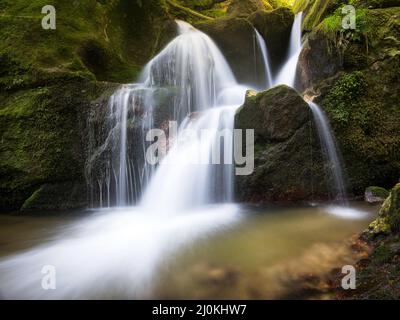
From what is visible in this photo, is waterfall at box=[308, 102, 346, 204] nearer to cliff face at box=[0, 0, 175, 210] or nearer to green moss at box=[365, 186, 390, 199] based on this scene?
green moss at box=[365, 186, 390, 199]

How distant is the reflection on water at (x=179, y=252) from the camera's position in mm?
3109

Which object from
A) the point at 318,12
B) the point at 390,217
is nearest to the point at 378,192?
the point at 390,217

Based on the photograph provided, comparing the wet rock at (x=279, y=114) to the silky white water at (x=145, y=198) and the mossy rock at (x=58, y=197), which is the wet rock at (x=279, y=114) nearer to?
the silky white water at (x=145, y=198)

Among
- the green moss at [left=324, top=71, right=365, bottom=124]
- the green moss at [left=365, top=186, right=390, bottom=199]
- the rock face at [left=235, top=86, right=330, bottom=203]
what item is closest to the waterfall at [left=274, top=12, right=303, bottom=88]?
the green moss at [left=324, top=71, right=365, bottom=124]

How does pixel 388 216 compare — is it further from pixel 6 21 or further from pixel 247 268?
pixel 6 21

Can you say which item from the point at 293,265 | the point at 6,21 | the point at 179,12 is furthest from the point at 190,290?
the point at 179,12

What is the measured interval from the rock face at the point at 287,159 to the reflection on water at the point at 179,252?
507 mm

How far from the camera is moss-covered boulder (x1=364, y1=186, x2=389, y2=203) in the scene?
5.61 meters

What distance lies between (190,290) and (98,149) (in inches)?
186

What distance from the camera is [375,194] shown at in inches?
223

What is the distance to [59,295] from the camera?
306 cm

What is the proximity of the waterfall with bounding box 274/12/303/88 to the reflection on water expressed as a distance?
4734mm

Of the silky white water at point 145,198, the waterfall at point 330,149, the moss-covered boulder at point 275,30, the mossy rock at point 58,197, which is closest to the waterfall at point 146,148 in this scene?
the silky white water at point 145,198

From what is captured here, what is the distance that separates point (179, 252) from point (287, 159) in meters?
2.98
